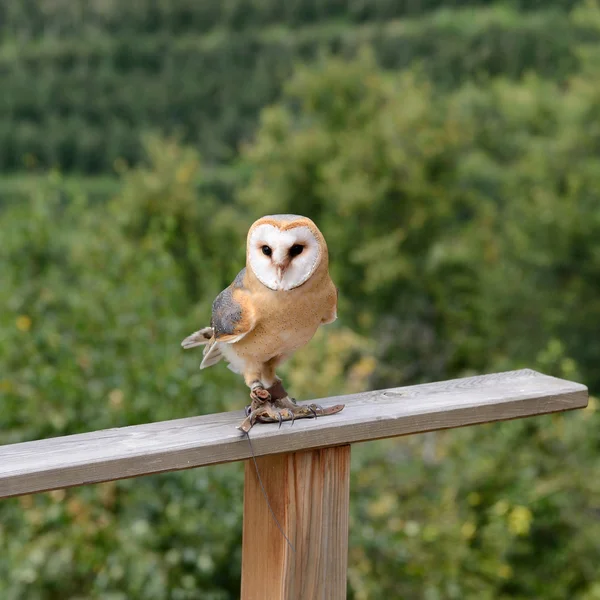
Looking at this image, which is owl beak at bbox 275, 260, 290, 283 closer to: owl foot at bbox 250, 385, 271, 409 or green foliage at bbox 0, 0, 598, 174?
owl foot at bbox 250, 385, 271, 409

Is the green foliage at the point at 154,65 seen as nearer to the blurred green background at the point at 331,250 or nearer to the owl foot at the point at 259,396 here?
the blurred green background at the point at 331,250

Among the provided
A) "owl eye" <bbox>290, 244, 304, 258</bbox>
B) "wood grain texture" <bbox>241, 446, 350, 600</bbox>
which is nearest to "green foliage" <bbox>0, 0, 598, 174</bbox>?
"owl eye" <bbox>290, 244, 304, 258</bbox>

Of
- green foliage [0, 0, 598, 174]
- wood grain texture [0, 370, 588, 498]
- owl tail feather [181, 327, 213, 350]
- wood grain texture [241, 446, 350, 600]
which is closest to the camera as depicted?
wood grain texture [0, 370, 588, 498]

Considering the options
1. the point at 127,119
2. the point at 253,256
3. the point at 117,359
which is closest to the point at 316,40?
the point at 127,119

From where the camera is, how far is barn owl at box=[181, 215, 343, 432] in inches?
57.6

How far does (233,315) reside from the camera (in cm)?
157

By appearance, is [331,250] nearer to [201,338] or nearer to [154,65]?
[154,65]

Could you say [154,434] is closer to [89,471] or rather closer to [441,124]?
[89,471]

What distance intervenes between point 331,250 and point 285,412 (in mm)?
5068

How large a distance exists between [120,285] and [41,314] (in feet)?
1.06

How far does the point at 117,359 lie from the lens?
3.11 meters

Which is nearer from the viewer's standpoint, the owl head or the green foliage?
the owl head

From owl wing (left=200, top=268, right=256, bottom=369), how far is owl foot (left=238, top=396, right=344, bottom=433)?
0.43 feet

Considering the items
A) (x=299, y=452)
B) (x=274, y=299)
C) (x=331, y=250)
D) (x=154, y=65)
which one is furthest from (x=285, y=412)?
(x=154, y=65)
